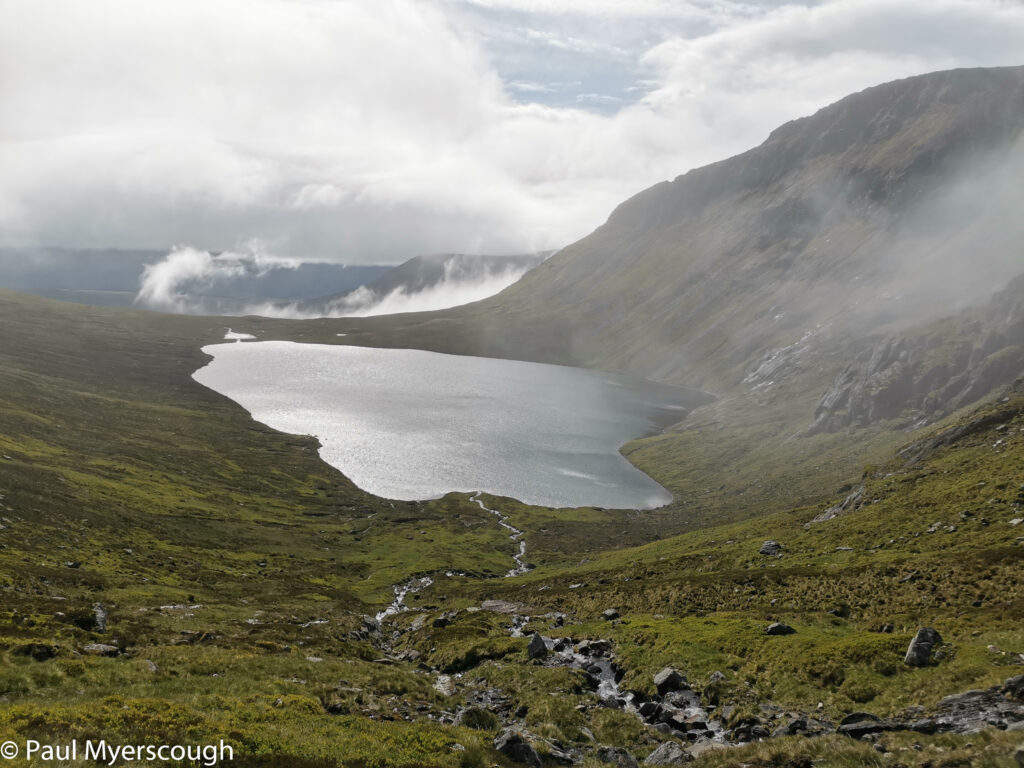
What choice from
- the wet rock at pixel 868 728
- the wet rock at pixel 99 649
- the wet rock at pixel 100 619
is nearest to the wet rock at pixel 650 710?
the wet rock at pixel 868 728

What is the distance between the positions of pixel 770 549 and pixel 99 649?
60.9 m

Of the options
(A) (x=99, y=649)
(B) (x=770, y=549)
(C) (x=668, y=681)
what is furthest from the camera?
(B) (x=770, y=549)

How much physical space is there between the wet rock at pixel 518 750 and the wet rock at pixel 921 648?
19.0 m

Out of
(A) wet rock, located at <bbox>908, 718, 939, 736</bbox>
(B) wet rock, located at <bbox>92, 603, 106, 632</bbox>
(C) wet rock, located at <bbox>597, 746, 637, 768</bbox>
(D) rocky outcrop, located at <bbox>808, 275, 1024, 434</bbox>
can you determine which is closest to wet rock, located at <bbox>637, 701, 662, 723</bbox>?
(C) wet rock, located at <bbox>597, 746, 637, 768</bbox>

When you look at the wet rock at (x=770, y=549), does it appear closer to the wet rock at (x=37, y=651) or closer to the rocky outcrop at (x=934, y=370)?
the wet rock at (x=37, y=651)

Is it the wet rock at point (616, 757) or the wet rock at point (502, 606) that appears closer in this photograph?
the wet rock at point (616, 757)

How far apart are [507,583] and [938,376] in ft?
421

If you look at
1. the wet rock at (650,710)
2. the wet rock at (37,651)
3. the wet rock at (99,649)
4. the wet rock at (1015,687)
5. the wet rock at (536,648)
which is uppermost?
the wet rock at (1015,687)

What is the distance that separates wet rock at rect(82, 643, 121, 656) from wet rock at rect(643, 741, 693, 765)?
96.8 ft

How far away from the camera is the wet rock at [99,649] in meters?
34.0

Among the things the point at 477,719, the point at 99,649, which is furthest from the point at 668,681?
the point at 99,649

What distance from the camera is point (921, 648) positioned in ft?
98.3

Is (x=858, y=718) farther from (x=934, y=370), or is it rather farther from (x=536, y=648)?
(x=934, y=370)

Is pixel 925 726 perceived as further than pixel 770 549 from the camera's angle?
No
